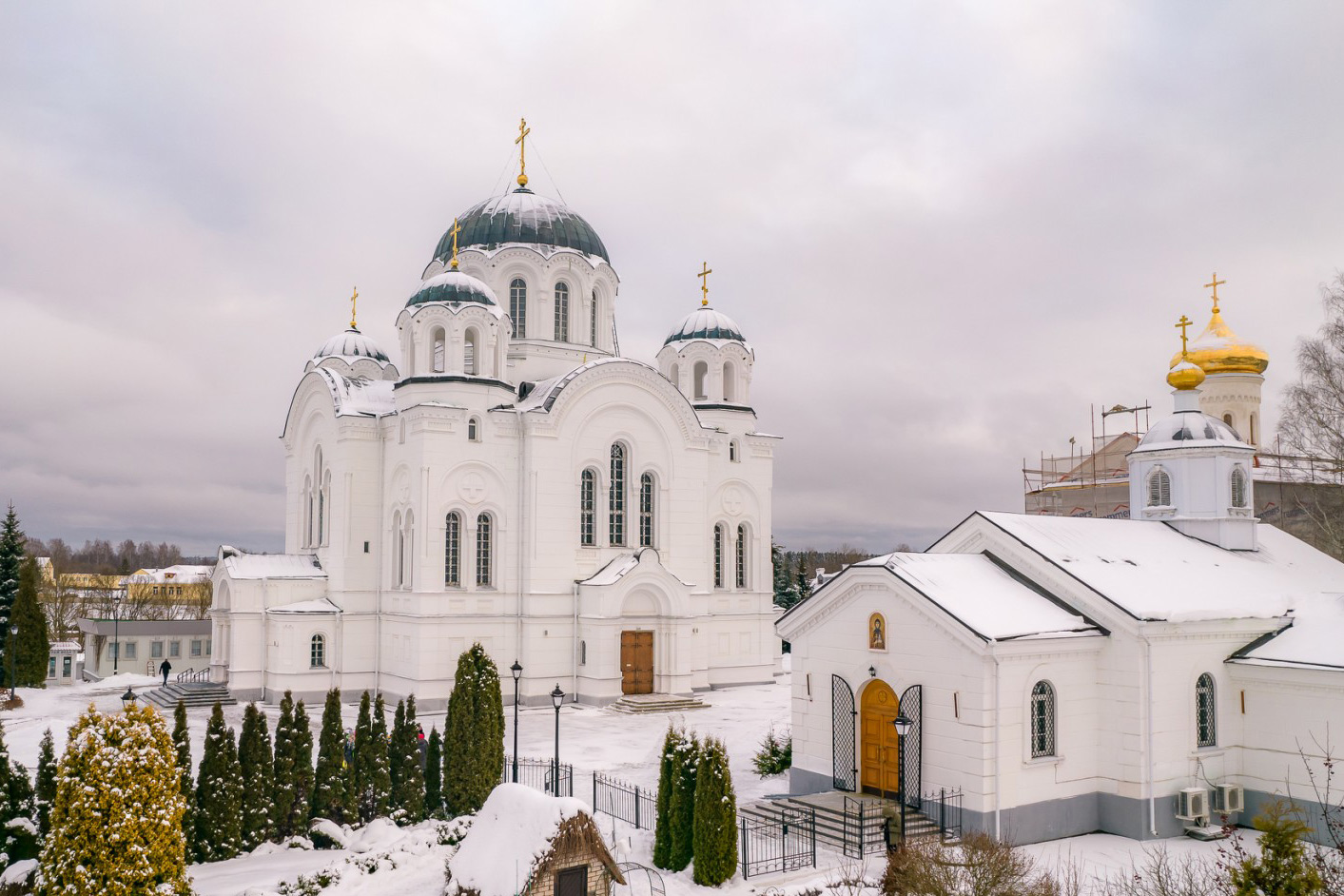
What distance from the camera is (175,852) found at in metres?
12.8

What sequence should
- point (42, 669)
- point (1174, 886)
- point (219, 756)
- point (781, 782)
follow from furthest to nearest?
1. point (42, 669)
2. point (781, 782)
3. point (219, 756)
4. point (1174, 886)

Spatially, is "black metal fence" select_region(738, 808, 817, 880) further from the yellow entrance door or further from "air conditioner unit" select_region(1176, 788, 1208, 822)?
"air conditioner unit" select_region(1176, 788, 1208, 822)

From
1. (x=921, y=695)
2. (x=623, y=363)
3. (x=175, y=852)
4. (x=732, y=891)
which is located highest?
(x=623, y=363)

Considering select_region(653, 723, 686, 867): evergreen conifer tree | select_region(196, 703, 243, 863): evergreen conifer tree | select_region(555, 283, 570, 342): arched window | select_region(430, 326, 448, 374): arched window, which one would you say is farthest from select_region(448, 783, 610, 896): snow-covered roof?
select_region(555, 283, 570, 342): arched window

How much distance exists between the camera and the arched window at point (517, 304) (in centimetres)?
3628

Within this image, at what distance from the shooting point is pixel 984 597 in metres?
17.5

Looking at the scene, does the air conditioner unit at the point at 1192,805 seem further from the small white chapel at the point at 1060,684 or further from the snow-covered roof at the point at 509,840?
the snow-covered roof at the point at 509,840

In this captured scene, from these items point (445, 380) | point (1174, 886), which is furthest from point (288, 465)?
point (1174, 886)

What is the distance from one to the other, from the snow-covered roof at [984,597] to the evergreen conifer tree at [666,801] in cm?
442

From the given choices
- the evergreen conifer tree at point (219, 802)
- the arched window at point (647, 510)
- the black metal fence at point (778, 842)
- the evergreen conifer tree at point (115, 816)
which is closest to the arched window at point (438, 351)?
the arched window at point (647, 510)

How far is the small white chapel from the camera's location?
54.2ft

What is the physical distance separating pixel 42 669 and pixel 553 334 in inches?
771

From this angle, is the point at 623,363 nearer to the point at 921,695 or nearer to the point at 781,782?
the point at 781,782

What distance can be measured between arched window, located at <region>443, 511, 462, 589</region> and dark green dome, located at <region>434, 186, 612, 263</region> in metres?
10.3
